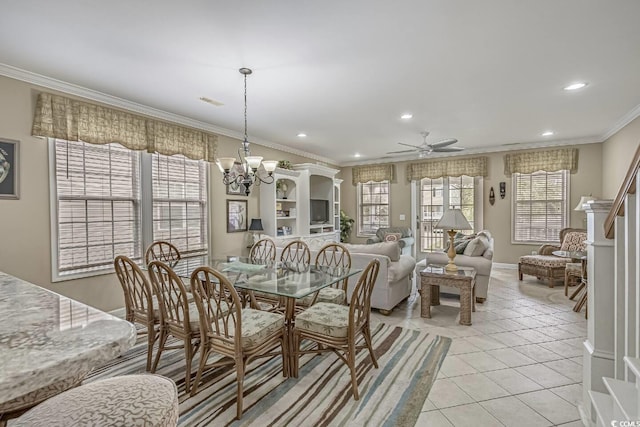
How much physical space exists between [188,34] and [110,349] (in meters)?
2.35

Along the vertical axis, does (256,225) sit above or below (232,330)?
above

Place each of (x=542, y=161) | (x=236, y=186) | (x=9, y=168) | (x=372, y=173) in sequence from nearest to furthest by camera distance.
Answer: (x=9, y=168), (x=236, y=186), (x=542, y=161), (x=372, y=173)

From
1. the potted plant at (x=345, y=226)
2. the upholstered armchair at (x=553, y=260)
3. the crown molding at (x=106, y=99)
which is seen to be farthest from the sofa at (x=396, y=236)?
the crown molding at (x=106, y=99)

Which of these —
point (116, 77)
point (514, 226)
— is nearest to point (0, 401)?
point (116, 77)

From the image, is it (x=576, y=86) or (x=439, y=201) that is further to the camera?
(x=439, y=201)

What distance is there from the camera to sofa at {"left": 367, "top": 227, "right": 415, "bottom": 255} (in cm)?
721

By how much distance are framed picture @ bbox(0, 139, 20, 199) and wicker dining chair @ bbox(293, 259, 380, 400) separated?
9.72ft

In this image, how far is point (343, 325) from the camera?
2254 mm

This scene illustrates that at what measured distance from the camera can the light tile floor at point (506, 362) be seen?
199 centimetres

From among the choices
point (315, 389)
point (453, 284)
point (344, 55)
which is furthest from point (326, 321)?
point (344, 55)

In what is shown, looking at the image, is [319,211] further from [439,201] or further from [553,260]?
[553,260]

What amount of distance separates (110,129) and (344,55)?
2.83 meters

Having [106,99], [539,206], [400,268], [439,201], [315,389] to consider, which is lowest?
[315,389]

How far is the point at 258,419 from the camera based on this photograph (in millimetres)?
1941
